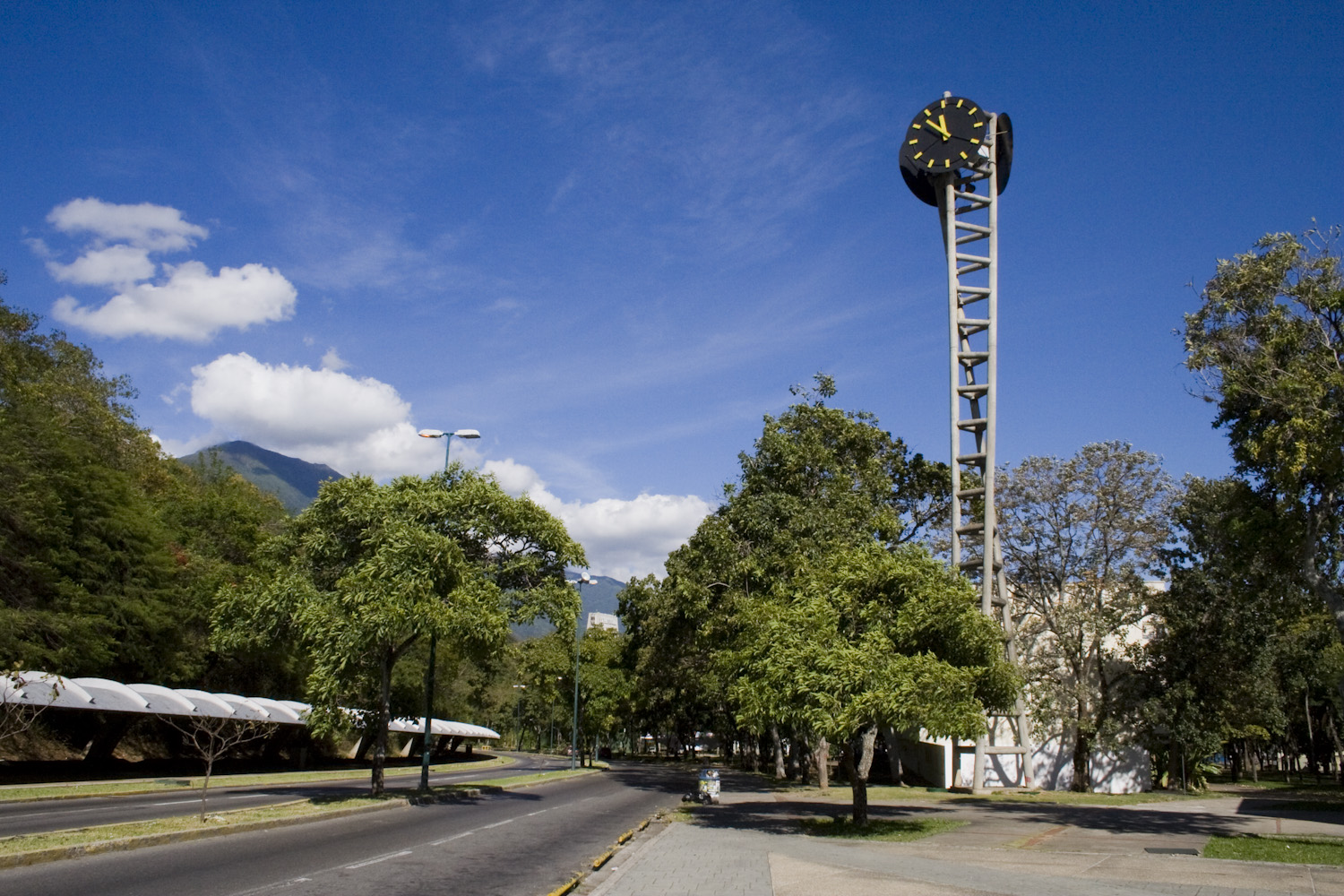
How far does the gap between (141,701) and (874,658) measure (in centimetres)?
2151

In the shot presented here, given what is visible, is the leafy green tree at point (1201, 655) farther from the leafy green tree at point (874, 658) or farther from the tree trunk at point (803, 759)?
the leafy green tree at point (874, 658)

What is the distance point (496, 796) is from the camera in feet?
82.8

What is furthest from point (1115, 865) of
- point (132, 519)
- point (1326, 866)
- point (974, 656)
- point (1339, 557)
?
point (132, 519)

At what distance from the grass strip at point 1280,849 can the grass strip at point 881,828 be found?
4639 millimetres

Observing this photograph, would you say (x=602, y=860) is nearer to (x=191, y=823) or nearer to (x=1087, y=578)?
(x=191, y=823)

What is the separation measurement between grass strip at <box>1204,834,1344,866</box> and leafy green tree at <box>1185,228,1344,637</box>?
434cm

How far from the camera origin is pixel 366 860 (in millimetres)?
11695

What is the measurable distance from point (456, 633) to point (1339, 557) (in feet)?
62.8

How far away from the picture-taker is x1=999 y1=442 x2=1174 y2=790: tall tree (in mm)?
32875

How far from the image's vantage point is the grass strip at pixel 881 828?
16464 mm

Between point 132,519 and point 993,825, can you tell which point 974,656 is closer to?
point 993,825

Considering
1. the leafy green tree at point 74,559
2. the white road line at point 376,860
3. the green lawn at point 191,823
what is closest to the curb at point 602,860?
the white road line at point 376,860

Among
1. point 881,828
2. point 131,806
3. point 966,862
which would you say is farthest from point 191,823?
point 881,828

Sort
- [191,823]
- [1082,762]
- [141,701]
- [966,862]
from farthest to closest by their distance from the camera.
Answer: [1082,762] → [141,701] → [191,823] → [966,862]
